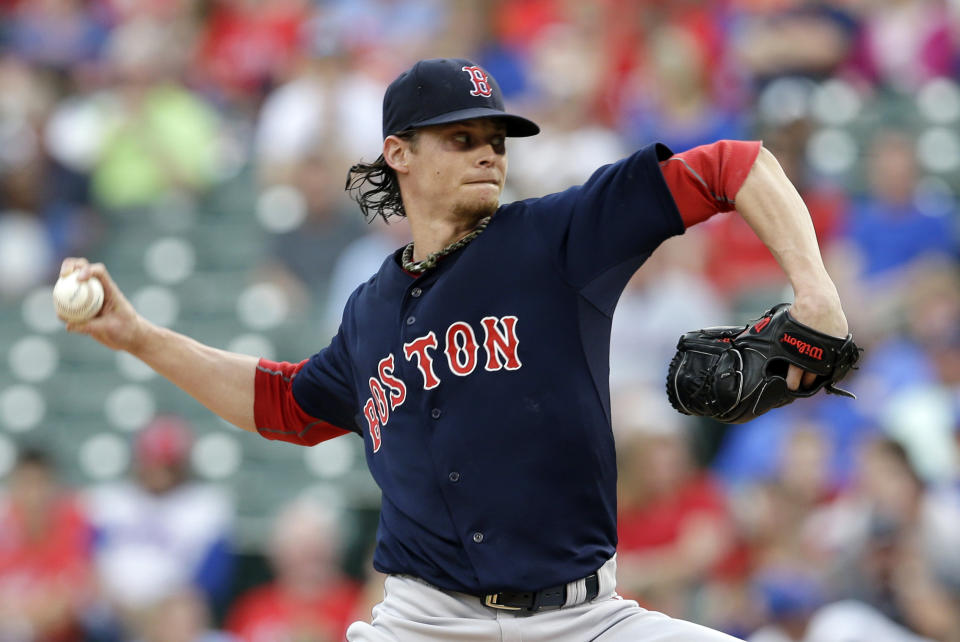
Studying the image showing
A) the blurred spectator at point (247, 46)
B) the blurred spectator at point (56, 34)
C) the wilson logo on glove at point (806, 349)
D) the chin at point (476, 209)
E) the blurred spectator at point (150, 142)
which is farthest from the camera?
the blurred spectator at point (56, 34)

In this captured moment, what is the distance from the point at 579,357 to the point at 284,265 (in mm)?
5835

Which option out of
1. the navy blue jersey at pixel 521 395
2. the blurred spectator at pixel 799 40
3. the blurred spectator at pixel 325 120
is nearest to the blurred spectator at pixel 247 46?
the blurred spectator at pixel 325 120

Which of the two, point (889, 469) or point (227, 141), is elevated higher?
point (227, 141)

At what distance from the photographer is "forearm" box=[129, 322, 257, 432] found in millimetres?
3787

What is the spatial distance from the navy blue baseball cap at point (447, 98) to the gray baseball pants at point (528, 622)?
109 cm

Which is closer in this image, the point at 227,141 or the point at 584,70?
the point at 584,70

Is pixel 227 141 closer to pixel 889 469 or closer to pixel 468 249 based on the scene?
pixel 889 469

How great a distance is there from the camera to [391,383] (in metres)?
3.33

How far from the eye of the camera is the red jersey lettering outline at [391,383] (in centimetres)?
330

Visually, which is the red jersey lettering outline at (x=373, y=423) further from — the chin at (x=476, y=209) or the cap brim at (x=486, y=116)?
the cap brim at (x=486, y=116)

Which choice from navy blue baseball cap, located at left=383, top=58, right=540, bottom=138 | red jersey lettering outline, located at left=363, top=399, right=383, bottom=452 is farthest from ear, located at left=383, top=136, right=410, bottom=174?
red jersey lettering outline, located at left=363, top=399, right=383, bottom=452

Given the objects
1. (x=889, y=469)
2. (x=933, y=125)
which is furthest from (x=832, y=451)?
(x=933, y=125)

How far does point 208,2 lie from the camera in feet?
37.8

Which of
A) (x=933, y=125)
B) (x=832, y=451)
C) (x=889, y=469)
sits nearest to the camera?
(x=889, y=469)
